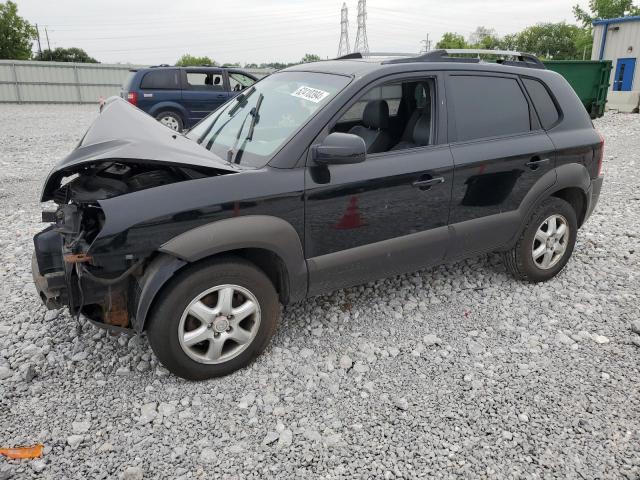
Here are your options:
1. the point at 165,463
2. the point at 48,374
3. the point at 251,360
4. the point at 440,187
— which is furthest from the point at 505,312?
the point at 48,374

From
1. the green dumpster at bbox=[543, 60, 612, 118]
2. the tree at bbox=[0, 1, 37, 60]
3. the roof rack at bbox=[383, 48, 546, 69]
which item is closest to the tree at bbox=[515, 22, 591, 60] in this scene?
the tree at bbox=[0, 1, 37, 60]

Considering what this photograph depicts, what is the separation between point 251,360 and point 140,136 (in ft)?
5.00

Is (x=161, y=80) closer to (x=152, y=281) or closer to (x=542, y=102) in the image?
(x=542, y=102)

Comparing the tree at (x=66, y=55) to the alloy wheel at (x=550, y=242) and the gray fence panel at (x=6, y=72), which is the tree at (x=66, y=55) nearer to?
the gray fence panel at (x=6, y=72)

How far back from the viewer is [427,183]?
3439mm

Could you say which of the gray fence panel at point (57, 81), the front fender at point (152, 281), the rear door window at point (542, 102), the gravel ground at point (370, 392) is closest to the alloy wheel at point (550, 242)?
the gravel ground at point (370, 392)

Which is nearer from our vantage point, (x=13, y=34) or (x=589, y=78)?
(x=589, y=78)

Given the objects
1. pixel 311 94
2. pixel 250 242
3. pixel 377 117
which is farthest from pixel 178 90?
pixel 250 242

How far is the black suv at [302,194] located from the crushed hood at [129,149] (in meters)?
0.01

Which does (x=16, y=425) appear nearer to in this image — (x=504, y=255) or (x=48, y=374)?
(x=48, y=374)

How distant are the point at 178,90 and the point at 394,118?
34.9ft

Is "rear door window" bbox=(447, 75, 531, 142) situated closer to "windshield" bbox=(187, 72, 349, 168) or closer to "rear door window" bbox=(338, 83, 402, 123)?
"rear door window" bbox=(338, 83, 402, 123)

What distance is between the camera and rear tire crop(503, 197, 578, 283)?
162 inches

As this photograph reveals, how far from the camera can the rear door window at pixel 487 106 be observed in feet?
11.9
